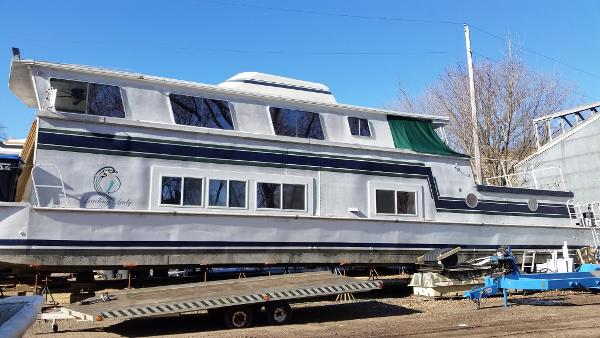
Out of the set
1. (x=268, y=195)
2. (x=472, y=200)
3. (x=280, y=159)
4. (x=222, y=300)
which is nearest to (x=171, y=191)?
(x=268, y=195)

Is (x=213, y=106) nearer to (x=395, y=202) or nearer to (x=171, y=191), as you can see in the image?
(x=171, y=191)

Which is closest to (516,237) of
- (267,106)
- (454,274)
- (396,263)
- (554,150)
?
(454,274)

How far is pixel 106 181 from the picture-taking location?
9.91 meters

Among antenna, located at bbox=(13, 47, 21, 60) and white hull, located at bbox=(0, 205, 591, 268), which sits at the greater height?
antenna, located at bbox=(13, 47, 21, 60)

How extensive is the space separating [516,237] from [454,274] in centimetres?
283

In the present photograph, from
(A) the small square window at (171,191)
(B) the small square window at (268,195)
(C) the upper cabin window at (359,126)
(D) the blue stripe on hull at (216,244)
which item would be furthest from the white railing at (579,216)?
→ (A) the small square window at (171,191)

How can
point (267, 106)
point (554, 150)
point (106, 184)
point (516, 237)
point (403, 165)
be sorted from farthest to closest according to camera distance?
point (554, 150) → point (516, 237) → point (403, 165) → point (267, 106) → point (106, 184)

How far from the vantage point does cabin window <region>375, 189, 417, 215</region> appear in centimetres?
1249

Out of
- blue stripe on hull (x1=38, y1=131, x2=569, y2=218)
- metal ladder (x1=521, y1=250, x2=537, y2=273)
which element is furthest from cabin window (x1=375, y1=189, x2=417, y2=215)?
metal ladder (x1=521, y1=250, x2=537, y2=273)

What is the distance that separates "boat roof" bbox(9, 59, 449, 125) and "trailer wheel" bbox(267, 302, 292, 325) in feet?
15.6

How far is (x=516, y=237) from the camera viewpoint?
1392 centimetres

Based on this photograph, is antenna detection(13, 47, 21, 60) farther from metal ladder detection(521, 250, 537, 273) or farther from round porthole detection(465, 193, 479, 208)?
metal ladder detection(521, 250, 537, 273)

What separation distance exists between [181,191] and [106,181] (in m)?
1.43

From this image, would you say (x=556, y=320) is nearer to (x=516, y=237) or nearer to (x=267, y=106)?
(x=516, y=237)
